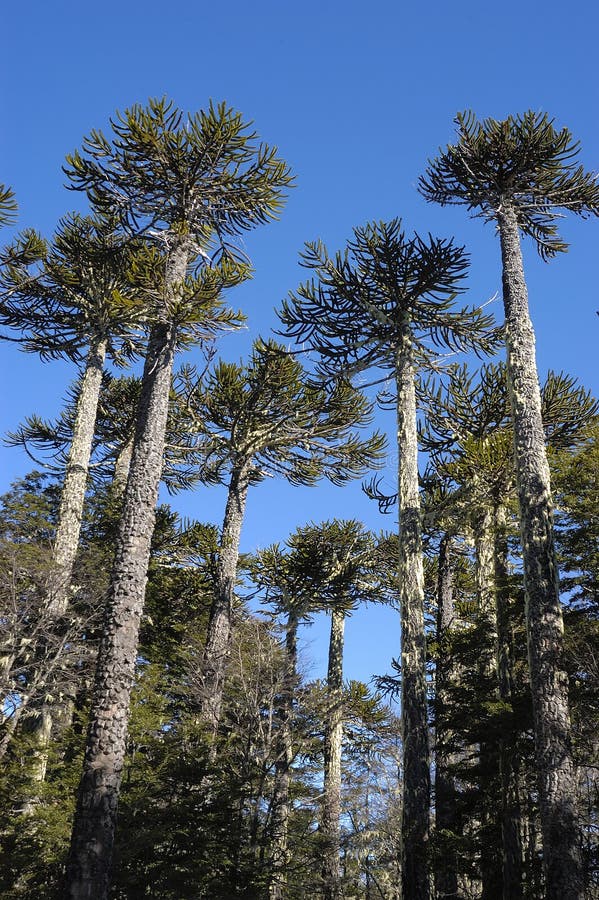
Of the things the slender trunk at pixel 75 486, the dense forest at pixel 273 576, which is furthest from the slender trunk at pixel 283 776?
the slender trunk at pixel 75 486

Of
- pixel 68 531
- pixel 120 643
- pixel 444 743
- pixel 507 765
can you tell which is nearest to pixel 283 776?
pixel 507 765

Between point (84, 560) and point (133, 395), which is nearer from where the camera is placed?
point (84, 560)

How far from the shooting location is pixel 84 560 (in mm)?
14117

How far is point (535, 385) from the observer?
10203 millimetres

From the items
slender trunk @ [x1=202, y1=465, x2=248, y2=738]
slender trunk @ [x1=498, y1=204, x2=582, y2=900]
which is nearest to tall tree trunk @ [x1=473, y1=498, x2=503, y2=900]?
slender trunk @ [x1=498, y1=204, x2=582, y2=900]

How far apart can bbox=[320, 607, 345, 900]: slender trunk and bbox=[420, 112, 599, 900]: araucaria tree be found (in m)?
6.51

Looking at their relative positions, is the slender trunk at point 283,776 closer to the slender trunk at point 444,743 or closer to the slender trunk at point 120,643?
the slender trunk at point 444,743

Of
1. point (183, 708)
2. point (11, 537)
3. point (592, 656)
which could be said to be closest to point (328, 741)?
point (183, 708)

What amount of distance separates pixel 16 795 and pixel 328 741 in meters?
9.35

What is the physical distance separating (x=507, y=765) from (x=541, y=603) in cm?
431

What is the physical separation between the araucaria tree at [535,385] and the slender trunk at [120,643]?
183 inches

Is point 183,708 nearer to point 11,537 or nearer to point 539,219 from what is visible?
point 11,537

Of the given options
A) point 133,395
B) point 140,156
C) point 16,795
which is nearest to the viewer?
point 16,795

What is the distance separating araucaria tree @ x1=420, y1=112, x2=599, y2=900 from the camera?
7781 mm
